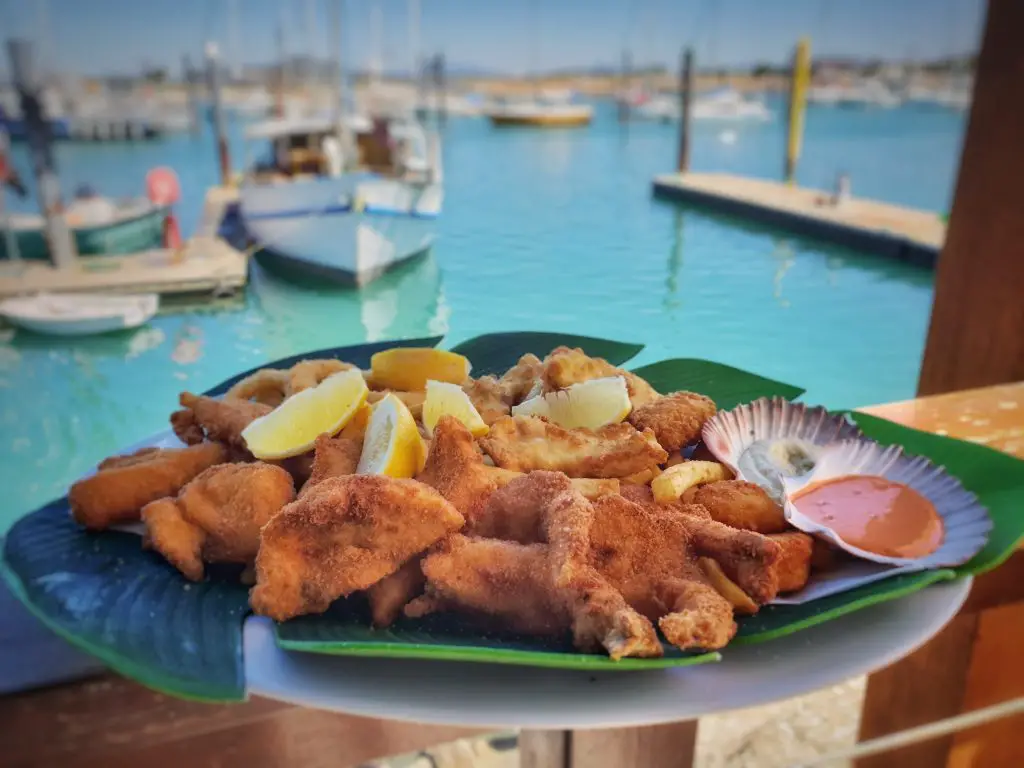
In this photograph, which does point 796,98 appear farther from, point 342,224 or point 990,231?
point 990,231

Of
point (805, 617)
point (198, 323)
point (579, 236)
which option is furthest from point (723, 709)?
point (579, 236)

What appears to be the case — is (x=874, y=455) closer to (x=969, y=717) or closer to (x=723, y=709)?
(x=969, y=717)

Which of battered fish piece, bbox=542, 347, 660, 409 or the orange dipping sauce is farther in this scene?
battered fish piece, bbox=542, 347, 660, 409

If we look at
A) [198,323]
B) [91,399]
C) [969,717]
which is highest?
[969,717]

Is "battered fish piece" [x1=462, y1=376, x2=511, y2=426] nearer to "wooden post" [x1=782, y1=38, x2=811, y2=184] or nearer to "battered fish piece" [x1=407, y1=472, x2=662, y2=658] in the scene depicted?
"battered fish piece" [x1=407, y1=472, x2=662, y2=658]

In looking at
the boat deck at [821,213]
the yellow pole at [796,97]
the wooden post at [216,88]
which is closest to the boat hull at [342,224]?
the wooden post at [216,88]

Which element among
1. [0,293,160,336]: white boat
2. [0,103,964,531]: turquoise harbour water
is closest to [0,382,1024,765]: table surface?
[0,103,964,531]: turquoise harbour water
